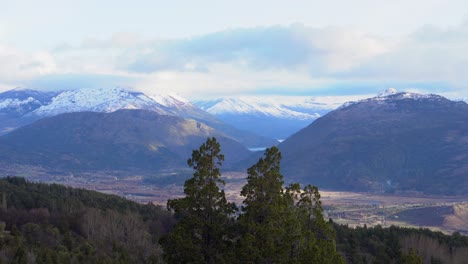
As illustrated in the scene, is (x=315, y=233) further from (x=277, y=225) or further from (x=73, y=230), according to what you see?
(x=73, y=230)

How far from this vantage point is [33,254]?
9544 cm

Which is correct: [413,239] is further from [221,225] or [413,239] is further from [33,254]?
[221,225]

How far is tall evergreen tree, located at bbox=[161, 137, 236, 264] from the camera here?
4441cm

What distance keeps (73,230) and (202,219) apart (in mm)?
113773

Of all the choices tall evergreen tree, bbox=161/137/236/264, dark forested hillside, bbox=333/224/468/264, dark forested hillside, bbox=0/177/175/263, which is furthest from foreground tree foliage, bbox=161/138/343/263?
dark forested hillside, bbox=333/224/468/264

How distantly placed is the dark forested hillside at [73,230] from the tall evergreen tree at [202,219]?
49388 mm

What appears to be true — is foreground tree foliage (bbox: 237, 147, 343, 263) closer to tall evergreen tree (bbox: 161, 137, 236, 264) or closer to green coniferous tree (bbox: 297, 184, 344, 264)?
green coniferous tree (bbox: 297, 184, 344, 264)

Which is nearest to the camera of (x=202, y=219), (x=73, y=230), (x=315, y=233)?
(x=315, y=233)

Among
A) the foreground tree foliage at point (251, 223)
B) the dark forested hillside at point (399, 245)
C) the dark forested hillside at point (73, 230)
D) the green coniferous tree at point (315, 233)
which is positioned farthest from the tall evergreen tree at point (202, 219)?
the dark forested hillside at point (399, 245)

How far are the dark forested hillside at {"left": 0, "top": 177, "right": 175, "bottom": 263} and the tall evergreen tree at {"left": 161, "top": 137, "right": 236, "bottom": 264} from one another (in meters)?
49.4

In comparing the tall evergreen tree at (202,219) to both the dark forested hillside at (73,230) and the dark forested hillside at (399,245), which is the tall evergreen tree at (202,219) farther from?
the dark forested hillside at (399,245)

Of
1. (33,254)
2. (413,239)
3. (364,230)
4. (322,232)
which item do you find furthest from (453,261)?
(322,232)

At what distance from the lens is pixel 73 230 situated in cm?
15050

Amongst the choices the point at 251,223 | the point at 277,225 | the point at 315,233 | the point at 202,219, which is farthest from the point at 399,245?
the point at 251,223
